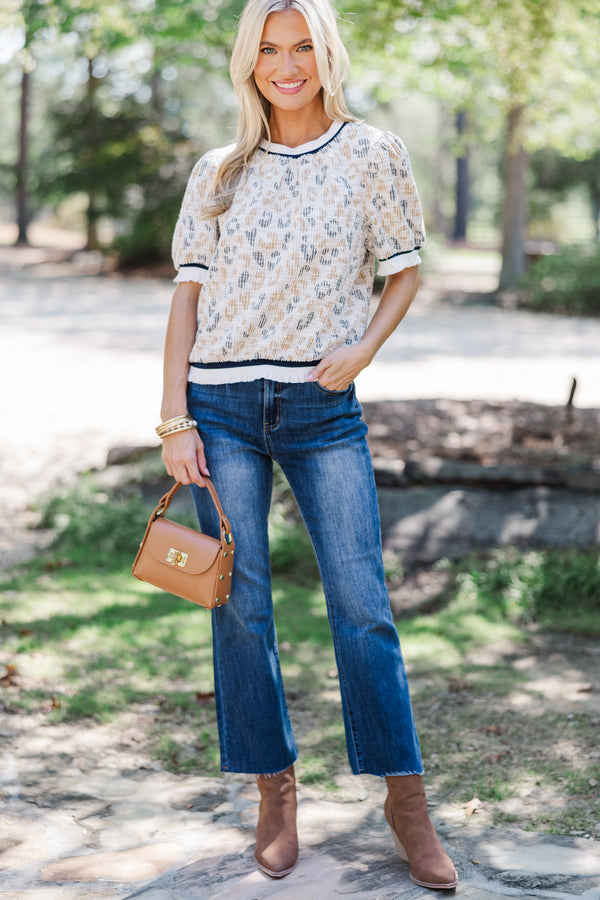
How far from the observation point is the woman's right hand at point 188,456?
2328 millimetres

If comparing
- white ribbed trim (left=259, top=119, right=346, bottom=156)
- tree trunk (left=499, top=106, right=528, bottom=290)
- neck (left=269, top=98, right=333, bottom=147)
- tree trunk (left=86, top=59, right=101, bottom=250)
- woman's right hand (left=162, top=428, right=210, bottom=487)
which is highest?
tree trunk (left=86, top=59, right=101, bottom=250)

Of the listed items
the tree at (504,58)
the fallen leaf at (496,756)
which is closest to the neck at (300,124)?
the fallen leaf at (496,756)

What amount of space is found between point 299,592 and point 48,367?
21.4ft

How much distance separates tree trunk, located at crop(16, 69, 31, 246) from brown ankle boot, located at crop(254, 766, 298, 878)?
96.3 ft

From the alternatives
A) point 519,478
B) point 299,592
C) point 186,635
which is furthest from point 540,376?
point 186,635

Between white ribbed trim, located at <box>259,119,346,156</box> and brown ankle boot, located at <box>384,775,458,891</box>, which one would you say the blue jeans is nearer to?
brown ankle boot, located at <box>384,775,458,891</box>

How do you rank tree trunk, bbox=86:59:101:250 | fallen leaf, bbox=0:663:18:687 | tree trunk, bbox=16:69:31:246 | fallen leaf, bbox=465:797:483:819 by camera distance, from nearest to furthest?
fallen leaf, bbox=465:797:483:819 < fallen leaf, bbox=0:663:18:687 < tree trunk, bbox=86:59:101:250 < tree trunk, bbox=16:69:31:246

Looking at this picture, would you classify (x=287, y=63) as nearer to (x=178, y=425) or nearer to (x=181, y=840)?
(x=178, y=425)

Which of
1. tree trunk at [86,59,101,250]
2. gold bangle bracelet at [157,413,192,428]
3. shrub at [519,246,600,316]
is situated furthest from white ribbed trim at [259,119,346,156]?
tree trunk at [86,59,101,250]

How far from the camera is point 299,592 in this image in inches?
191

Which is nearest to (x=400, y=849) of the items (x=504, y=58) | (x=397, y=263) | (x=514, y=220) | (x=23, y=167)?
Answer: (x=397, y=263)

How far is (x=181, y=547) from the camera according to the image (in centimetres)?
234

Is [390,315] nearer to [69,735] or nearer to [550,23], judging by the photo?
[69,735]

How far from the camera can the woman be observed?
2270 mm
